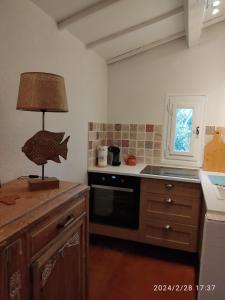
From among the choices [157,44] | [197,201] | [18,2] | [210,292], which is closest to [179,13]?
[157,44]

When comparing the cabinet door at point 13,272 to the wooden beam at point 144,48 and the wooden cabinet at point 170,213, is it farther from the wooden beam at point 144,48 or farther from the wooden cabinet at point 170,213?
the wooden beam at point 144,48

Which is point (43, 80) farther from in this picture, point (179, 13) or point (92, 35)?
point (179, 13)

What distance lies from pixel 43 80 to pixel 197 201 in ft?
5.27

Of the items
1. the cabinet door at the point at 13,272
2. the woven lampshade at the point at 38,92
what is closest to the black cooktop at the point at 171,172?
the woven lampshade at the point at 38,92

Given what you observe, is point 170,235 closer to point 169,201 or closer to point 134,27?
point 169,201

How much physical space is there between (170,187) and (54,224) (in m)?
1.35

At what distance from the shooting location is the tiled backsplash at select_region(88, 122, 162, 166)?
258 cm

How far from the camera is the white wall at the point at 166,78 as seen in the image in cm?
235

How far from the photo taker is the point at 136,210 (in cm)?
222

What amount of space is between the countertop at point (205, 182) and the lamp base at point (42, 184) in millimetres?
817

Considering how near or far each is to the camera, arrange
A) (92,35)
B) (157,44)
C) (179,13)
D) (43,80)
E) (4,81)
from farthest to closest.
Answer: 1. (157,44)
2. (92,35)
3. (179,13)
4. (4,81)
5. (43,80)

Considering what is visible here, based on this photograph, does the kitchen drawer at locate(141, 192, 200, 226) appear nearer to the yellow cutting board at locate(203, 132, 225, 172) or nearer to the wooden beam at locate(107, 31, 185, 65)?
the yellow cutting board at locate(203, 132, 225, 172)

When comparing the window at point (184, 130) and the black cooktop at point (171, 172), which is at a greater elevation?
the window at point (184, 130)

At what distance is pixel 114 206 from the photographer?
2.29 meters
